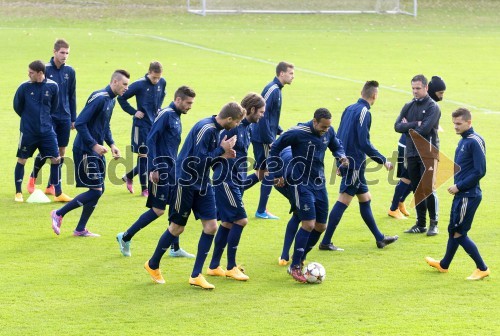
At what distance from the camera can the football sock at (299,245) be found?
37.1 feet

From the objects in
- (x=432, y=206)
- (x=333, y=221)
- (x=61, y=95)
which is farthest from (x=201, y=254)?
(x=61, y=95)

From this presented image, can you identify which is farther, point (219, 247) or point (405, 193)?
point (405, 193)

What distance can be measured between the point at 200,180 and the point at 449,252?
3118mm

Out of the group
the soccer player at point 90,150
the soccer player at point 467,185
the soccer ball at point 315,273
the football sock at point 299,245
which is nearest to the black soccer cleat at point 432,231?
the soccer player at point 467,185

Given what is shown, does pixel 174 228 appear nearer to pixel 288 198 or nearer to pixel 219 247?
pixel 219 247

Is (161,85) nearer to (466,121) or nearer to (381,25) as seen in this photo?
(466,121)

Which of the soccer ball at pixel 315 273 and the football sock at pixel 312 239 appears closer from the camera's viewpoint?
the soccer ball at pixel 315 273

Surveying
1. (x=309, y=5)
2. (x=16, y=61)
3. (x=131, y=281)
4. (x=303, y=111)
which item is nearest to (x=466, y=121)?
(x=131, y=281)

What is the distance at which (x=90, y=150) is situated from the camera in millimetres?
12828

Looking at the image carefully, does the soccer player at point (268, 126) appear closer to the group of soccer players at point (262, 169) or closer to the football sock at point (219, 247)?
the group of soccer players at point (262, 169)

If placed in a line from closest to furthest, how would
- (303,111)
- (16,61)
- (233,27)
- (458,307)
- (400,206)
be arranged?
(458,307) → (400,206) → (303,111) → (16,61) → (233,27)

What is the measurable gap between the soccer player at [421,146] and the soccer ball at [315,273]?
9.16 ft

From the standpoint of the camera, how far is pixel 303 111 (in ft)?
74.6

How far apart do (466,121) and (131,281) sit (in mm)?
4301
